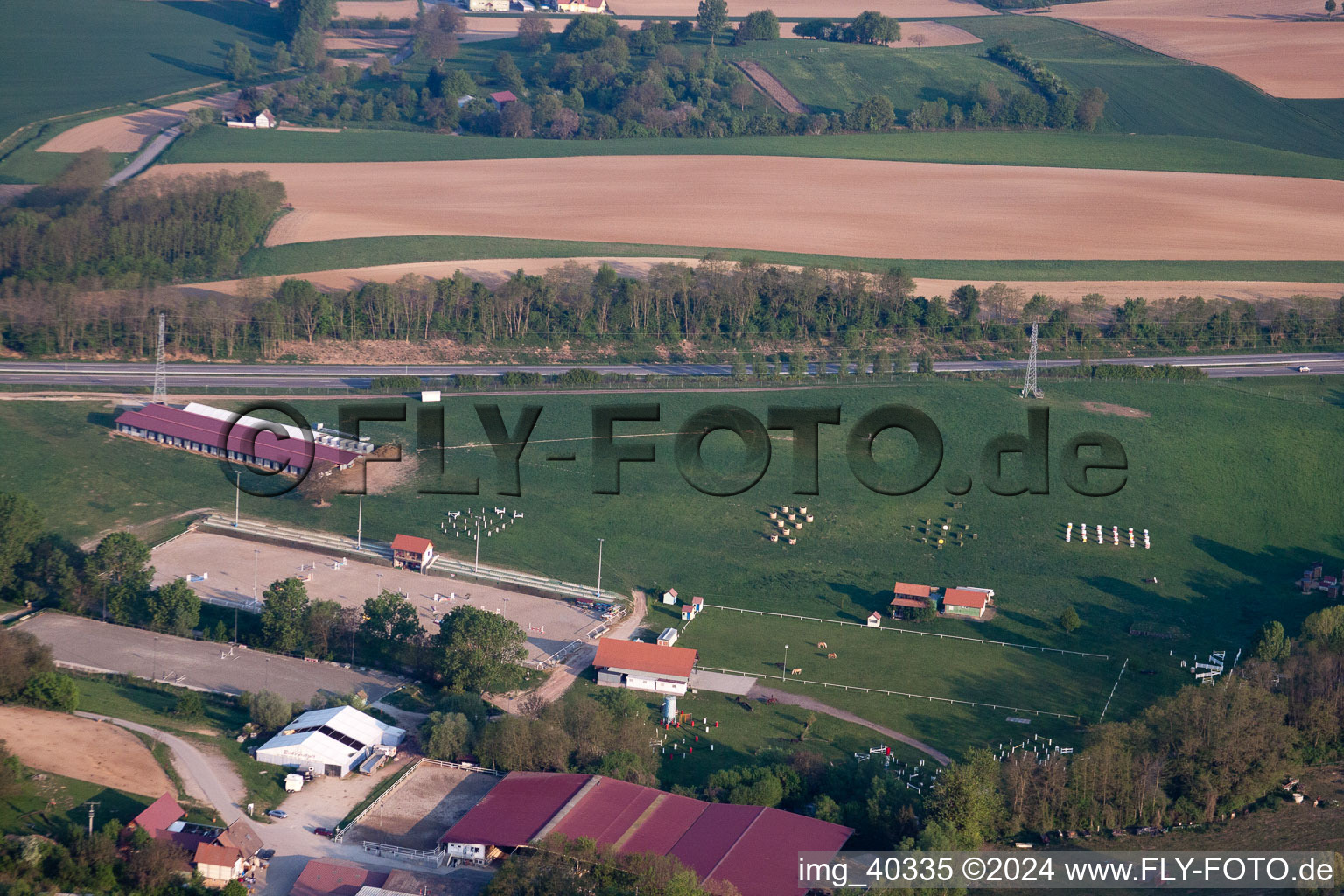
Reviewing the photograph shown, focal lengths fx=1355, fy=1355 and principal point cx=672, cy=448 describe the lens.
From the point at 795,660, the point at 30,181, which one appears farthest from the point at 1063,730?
the point at 30,181

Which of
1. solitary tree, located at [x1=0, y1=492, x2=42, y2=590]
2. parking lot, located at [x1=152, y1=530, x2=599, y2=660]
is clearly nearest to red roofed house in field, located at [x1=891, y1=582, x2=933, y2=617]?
parking lot, located at [x1=152, y1=530, x2=599, y2=660]

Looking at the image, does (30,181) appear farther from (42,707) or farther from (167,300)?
(42,707)

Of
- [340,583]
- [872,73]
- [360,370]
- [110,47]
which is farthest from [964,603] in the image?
[110,47]

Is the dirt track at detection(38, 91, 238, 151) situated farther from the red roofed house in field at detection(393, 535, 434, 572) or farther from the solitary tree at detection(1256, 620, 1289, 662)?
the solitary tree at detection(1256, 620, 1289, 662)

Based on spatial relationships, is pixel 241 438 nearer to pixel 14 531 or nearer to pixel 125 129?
pixel 14 531

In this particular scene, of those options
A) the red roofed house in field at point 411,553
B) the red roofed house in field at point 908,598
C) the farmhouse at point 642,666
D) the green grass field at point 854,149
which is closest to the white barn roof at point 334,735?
the farmhouse at point 642,666
